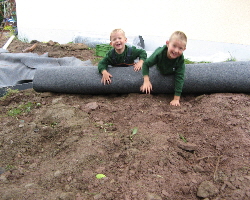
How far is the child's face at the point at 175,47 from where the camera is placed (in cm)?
293

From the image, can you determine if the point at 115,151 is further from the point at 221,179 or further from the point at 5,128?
the point at 5,128

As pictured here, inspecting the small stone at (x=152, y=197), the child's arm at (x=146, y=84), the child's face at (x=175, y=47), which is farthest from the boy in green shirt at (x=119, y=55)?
the small stone at (x=152, y=197)

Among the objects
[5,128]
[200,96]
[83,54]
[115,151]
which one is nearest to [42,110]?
A: [5,128]

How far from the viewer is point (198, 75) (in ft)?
11.4

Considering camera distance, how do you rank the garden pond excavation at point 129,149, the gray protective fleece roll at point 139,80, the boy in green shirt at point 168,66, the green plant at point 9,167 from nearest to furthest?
the garden pond excavation at point 129,149, the green plant at point 9,167, the boy in green shirt at point 168,66, the gray protective fleece roll at point 139,80

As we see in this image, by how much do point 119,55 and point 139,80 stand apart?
602mm

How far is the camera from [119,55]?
3.90 meters

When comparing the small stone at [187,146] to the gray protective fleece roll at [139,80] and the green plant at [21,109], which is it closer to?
the gray protective fleece roll at [139,80]

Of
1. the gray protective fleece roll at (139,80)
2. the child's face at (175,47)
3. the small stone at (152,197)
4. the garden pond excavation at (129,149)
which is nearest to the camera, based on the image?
the small stone at (152,197)

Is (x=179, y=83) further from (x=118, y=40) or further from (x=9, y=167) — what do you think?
(x=9, y=167)

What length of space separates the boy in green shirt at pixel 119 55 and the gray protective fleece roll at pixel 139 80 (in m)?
0.11

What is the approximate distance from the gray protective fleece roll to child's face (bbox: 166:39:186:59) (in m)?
0.52

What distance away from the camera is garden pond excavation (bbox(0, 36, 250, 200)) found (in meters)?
1.75

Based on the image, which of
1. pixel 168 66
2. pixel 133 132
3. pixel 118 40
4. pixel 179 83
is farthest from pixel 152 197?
pixel 118 40
